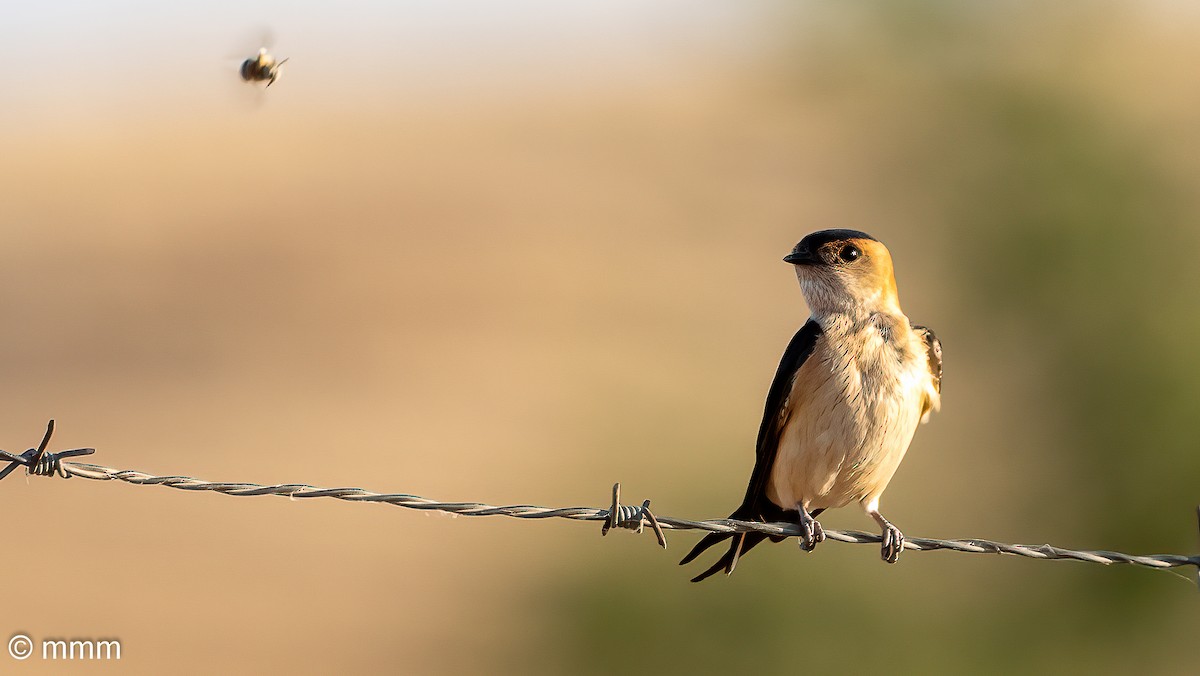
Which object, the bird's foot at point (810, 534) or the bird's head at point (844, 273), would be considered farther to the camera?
the bird's head at point (844, 273)

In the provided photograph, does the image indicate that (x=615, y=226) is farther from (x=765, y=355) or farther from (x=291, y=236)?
(x=765, y=355)

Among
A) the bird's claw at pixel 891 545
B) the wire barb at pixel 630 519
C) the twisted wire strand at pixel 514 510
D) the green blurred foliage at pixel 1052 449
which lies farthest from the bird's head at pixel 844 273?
the green blurred foliage at pixel 1052 449

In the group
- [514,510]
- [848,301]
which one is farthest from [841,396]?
[514,510]

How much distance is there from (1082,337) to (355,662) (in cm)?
1011

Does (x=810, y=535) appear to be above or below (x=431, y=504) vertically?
below

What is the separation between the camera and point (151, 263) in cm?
4053

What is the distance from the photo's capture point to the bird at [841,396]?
5742 millimetres

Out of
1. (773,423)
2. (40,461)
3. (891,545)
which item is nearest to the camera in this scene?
(40,461)

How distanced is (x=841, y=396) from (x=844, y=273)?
2.62ft

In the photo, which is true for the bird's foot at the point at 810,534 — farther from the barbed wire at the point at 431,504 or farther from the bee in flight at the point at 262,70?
the bee in flight at the point at 262,70

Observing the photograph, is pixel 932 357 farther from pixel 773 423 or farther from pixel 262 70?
pixel 262 70

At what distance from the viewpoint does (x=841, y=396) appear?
572 cm

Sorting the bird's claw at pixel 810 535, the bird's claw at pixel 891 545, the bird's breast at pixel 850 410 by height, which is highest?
the bird's breast at pixel 850 410

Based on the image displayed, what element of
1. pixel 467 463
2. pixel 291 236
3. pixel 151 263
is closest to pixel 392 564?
pixel 467 463
